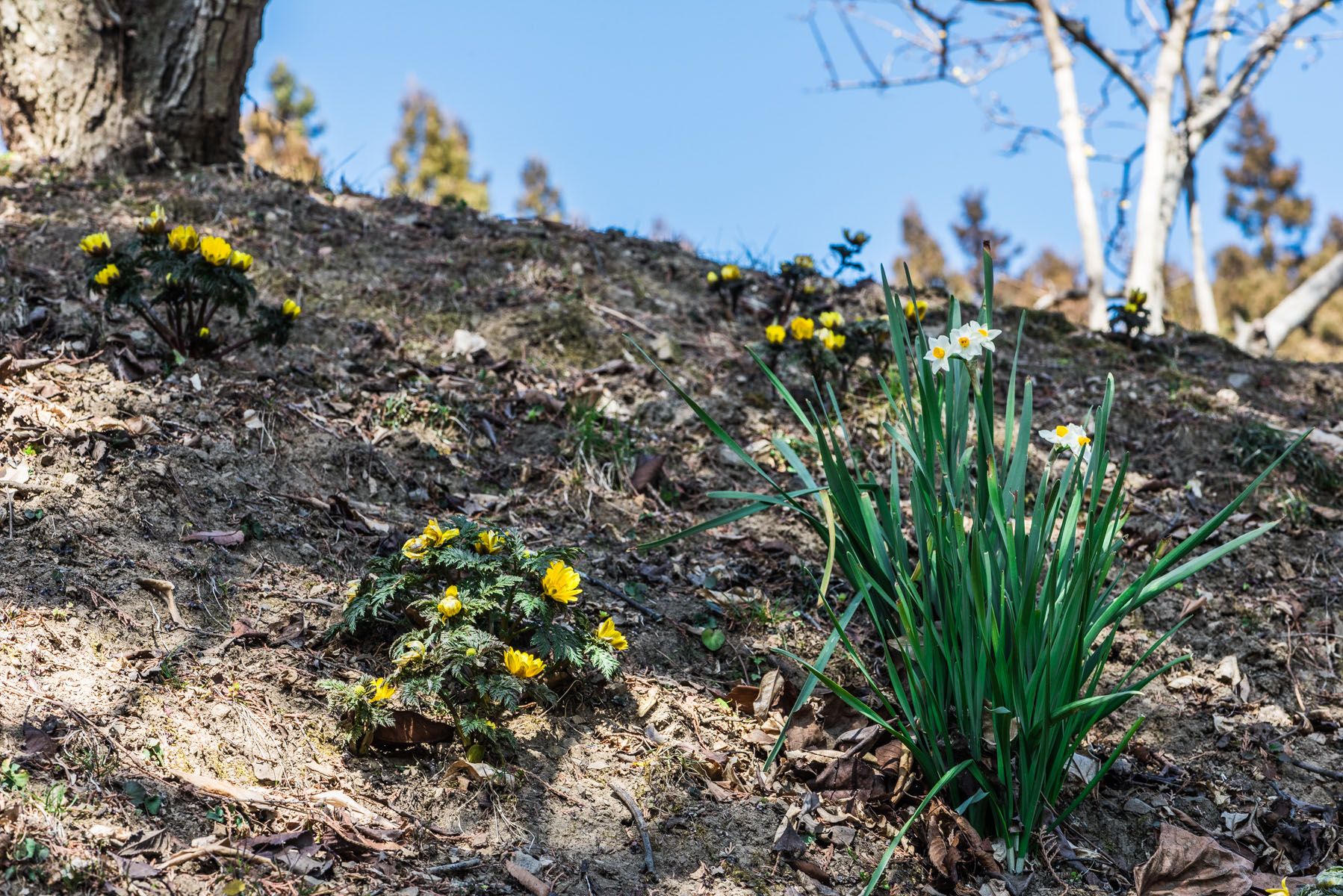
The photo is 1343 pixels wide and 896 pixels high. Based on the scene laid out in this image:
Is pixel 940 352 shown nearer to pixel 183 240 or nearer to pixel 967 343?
pixel 967 343

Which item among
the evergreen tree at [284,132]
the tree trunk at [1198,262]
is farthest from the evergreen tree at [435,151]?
the tree trunk at [1198,262]

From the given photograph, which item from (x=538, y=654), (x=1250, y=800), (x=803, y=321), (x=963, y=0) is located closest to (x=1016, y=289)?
(x=963, y=0)

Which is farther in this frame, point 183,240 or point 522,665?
point 183,240

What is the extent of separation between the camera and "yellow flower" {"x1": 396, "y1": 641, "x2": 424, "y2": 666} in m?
2.15

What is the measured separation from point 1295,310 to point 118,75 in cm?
942

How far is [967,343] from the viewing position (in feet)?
6.95

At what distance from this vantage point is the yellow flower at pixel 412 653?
215 centimetres

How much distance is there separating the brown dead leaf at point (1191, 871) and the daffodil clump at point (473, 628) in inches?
54.3

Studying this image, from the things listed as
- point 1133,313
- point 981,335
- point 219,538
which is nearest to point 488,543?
point 219,538

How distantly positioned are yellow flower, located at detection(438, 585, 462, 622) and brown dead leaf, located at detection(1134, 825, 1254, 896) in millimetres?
1763

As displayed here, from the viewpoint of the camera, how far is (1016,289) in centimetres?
1370

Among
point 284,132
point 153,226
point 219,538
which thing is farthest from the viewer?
point 284,132

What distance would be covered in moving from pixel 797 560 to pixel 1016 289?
463 inches

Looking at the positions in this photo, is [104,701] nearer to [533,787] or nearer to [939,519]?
[533,787]
